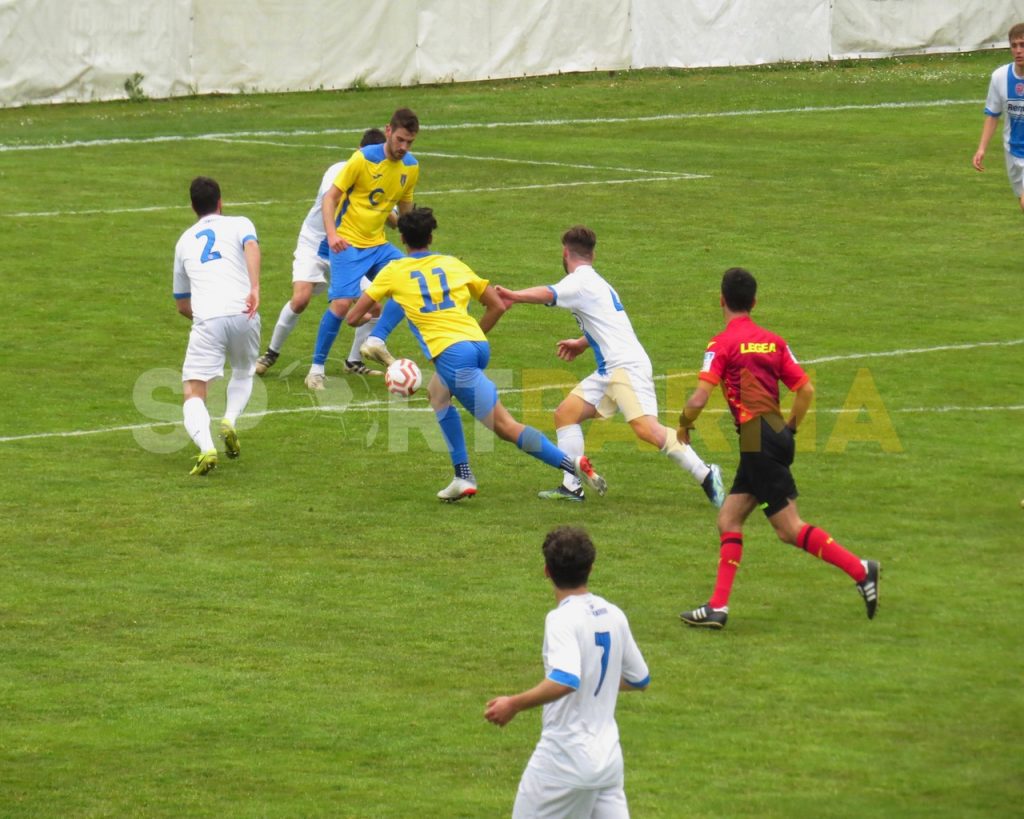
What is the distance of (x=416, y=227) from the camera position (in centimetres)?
1306

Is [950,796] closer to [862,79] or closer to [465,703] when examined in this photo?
[465,703]

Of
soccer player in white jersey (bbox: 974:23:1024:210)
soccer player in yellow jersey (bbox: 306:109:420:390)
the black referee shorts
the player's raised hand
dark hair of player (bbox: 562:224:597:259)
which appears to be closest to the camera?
the player's raised hand

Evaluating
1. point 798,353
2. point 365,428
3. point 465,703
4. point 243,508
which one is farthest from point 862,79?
point 465,703

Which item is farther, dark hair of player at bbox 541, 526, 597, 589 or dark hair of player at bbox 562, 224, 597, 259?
dark hair of player at bbox 562, 224, 597, 259

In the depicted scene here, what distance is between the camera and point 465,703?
9.59 meters

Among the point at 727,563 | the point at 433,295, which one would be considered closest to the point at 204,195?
the point at 433,295

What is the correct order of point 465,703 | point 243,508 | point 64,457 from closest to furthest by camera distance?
point 465,703 < point 243,508 < point 64,457

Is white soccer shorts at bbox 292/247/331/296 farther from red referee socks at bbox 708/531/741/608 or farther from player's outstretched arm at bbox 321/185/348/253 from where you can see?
red referee socks at bbox 708/531/741/608

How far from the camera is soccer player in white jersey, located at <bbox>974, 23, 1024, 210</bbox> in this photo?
20.2m

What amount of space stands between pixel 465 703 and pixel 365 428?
21.3 feet

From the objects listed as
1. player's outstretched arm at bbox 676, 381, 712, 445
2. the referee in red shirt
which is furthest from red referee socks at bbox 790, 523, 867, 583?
player's outstretched arm at bbox 676, 381, 712, 445

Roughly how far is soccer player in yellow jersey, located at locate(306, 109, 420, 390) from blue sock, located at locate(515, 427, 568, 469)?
4.02 metres

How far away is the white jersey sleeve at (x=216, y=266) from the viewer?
14172mm

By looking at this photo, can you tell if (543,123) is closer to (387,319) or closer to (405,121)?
(405,121)
